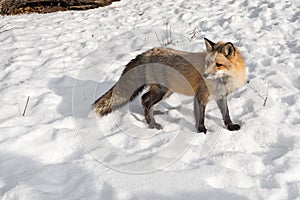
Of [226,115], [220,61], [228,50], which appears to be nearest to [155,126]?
[226,115]

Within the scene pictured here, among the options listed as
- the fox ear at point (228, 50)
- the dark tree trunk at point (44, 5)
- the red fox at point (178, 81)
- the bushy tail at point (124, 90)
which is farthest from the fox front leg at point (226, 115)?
the dark tree trunk at point (44, 5)

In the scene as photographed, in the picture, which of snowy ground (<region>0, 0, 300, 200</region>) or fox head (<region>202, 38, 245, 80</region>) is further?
fox head (<region>202, 38, 245, 80</region>)

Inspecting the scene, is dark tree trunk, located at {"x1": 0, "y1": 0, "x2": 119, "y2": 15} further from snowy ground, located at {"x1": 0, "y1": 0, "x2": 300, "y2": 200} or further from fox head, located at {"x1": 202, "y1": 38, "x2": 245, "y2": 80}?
fox head, located at {"x1": 202, "y1": 38, "x2": 245, "y2": 80}

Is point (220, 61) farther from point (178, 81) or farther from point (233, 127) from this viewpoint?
point (233, 127)

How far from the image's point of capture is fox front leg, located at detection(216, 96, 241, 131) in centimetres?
381

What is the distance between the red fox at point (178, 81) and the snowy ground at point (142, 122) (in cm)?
19

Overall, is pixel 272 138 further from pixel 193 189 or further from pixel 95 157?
pixel 95 157

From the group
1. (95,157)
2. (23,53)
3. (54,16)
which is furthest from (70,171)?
(54,16)

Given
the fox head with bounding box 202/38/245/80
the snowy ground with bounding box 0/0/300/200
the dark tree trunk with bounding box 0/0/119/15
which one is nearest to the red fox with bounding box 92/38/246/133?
the fox head with bounding box 202/38/245/80

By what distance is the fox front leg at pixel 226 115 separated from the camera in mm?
3808

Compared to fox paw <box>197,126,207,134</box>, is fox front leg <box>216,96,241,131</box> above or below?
above

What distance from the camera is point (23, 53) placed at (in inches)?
246

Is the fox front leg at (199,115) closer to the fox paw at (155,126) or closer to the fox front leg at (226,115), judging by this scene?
the fox front leg at (226,115)

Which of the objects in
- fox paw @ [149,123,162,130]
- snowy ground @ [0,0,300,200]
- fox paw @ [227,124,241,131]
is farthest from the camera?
fox paw @ [149,123,162,130]
